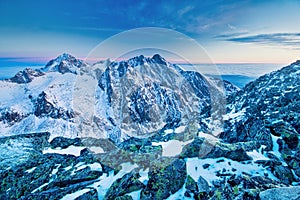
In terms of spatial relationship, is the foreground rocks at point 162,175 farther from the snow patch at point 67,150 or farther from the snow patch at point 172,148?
the snow patch at point 67,150

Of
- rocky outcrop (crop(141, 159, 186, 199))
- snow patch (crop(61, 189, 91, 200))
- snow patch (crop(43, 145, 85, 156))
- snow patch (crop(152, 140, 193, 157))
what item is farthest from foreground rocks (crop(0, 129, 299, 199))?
A: snow patch (crop(43, 145, 85, 156))

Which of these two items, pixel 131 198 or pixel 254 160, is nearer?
pixel 131 198

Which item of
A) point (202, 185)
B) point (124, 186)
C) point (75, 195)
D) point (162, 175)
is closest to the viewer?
point (202, 185)

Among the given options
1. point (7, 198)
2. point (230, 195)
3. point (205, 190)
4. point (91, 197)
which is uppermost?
Answer: point (230, 195)

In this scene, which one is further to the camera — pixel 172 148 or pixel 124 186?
pixel 172 148

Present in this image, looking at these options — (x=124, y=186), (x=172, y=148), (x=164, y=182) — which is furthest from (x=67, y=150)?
(x=164, y=182)

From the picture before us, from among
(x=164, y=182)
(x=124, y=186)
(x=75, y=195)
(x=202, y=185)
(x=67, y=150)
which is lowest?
(x=67, y=150)

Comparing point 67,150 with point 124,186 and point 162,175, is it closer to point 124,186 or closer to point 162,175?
point 124,186

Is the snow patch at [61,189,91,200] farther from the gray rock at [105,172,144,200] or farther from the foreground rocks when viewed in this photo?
the gray rock at [105,172,144,200]

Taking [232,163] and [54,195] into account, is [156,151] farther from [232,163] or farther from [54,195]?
[54,195]

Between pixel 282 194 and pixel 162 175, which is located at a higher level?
pixel 282 194

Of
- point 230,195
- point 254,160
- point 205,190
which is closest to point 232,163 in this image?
point 254,160
